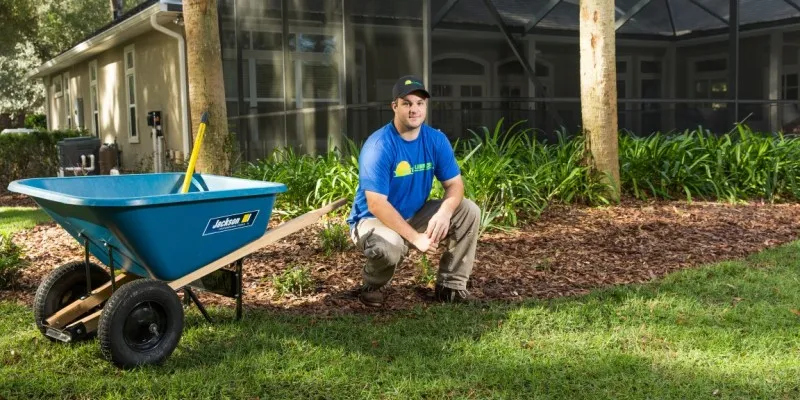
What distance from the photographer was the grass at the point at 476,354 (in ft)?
10.4

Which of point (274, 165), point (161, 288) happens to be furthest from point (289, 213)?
point (161, 288)

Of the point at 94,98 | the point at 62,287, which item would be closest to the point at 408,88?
the point at 62,287

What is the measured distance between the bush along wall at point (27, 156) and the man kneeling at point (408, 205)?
10.8m

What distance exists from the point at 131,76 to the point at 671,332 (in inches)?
563

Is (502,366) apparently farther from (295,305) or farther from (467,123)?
(467,123)

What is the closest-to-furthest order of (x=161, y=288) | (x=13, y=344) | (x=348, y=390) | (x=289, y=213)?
(x=348, y=390) → (x=161, y=288) → (x=13, y=344) → (x=289, y=213)

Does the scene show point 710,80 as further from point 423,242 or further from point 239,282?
point 239,282

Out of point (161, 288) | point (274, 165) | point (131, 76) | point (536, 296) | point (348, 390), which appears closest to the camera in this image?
point (348, 390)

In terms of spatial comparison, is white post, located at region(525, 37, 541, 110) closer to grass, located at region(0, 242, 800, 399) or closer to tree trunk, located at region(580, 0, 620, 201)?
tree trunk, located at region(580, 0, 620, 201)

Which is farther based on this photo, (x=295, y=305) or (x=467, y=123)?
(x=467, y=123)

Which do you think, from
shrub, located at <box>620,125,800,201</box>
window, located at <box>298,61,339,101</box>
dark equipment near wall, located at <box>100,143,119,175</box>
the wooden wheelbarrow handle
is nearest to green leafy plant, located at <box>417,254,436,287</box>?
the wooden wheelbarrow handle

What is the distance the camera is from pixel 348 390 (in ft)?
10.4

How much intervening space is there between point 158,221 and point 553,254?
3251 millimetres

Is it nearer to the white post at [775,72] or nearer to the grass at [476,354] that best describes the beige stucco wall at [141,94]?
the grass at [476,354]
